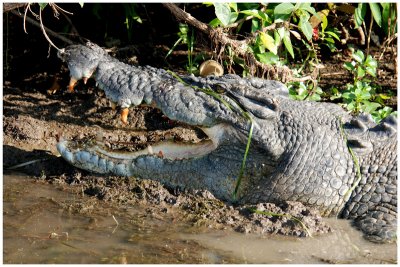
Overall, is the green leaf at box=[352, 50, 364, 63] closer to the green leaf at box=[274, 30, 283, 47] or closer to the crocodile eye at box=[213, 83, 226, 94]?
the green leaf at box=[274, 30, 283, 47]

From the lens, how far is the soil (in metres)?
4.70

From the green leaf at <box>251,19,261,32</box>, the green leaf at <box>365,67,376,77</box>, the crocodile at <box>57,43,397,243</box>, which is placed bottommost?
the crocodile at <box>57,43,397,243</box>

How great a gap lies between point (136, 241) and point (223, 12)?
1.91 meters

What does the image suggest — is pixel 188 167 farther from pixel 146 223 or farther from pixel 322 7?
pixel 322 7

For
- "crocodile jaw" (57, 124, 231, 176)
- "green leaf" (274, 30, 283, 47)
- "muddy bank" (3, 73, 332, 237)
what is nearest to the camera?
"muddy bank" (3, 73, 332, 237)

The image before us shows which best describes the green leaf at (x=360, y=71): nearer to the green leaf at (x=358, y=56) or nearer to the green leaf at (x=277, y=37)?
the green leaf at (x=358, y=56)

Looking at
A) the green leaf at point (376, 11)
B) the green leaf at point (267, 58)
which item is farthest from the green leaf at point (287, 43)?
the green leaf at point (376, 11)

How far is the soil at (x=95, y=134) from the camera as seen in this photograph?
470 centimetres

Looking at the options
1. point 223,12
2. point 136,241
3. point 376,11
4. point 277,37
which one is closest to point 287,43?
point 277,37

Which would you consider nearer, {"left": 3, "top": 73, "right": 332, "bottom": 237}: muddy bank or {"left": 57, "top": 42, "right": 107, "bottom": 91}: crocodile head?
{"left": 3, "top": 73, "right": 332, "bottom": 237}: muddy bank

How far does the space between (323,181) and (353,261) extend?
0.76 metres

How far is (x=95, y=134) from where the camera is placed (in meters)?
6.23

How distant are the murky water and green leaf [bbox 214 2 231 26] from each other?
4.90 ft

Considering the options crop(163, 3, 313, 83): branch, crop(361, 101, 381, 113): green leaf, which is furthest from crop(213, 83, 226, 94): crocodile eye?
crop(361, 101, 381, 113): green leaf
